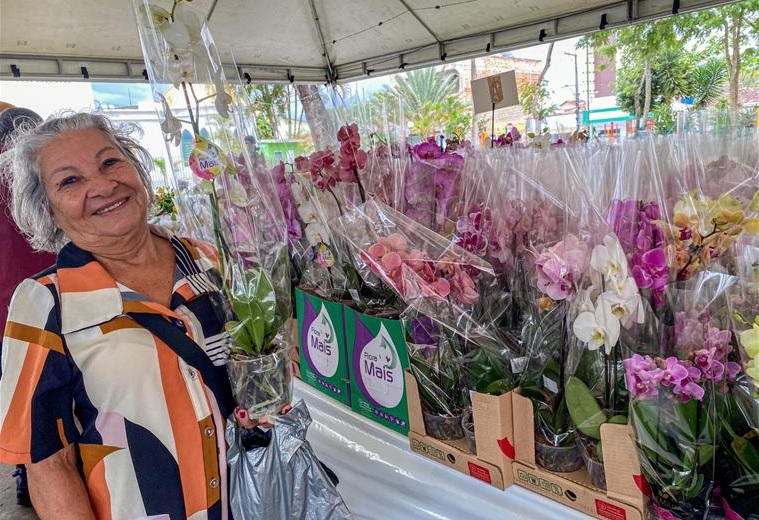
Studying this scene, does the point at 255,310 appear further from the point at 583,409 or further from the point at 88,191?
the point at 583,409

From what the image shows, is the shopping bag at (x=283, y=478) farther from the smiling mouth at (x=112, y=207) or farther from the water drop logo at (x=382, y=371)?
the smiling mouth at (x=112, y=207)

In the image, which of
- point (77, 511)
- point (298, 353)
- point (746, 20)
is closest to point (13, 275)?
point (298, 353)

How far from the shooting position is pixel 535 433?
2.92ft

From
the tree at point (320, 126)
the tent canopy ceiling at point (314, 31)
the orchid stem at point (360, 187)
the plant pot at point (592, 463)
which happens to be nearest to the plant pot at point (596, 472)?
the plant pot at point (592, 463)

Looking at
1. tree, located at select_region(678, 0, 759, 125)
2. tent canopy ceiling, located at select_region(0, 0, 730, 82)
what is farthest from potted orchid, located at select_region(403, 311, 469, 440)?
tree, located at select_region(678, 0, 759, 125)

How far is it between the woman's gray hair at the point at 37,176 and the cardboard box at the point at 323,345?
552 millimetres

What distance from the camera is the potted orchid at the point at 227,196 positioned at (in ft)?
2.80

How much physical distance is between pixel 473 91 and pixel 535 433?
1.70 meters

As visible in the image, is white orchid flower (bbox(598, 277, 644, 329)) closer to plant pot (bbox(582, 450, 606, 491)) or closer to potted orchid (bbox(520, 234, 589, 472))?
potted orchid (bbox(520, 234, 589, 472))

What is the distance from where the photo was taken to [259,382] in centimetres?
90

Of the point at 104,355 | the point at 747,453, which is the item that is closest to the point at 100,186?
the point at 104,355

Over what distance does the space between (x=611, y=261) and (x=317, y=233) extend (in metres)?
0.71

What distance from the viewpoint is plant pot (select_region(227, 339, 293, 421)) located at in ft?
2.94

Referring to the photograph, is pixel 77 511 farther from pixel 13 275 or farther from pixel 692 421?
pixel 13 275
